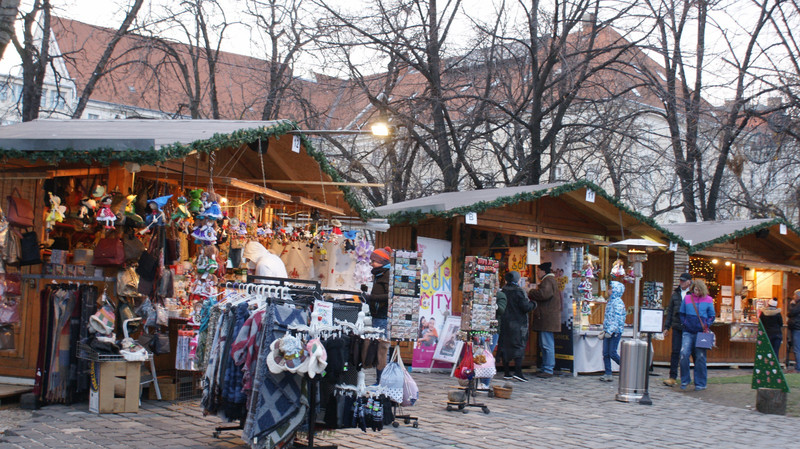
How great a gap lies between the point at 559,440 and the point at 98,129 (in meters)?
5.89

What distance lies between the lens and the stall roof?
40.2 feet

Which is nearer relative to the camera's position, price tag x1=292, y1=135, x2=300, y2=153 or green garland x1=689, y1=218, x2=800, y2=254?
price tag x1=292, y1=135, x2=300, y2=153

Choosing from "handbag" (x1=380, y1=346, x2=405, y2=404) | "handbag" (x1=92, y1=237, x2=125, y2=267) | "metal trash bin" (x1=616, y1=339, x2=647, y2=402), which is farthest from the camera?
"metal trash bin" (x1=616, y1=339, x2=647, y2=402)

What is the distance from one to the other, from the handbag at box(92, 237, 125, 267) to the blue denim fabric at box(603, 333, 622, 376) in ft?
27.6

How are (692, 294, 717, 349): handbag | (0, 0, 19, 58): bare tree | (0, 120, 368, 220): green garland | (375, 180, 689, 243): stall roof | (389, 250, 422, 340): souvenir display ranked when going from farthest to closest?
1. (375, 180, 689, 243): stall roof
2. (692, 294, 717, 349): handbag
3. (0, 0, 19, 58): bare tree
4. (389, 250, 422, 340): souvenir display
5. (0, 120, 368, 220): green garland

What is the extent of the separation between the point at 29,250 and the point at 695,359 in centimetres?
922

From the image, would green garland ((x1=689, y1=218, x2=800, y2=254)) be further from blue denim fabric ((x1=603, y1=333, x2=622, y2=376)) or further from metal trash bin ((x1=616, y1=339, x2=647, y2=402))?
metal trash bin ((x1=616, y1=339, x2=647, y2=402))

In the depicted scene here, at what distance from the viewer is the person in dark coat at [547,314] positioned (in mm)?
12602

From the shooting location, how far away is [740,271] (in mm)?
17750

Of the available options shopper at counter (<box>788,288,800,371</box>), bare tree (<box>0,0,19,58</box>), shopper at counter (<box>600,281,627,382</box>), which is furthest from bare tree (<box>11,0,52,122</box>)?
shopper at counter (<box>788,288,800,371</box>)

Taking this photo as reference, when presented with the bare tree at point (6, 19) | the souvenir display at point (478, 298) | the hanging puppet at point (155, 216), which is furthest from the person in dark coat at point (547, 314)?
the bare tree at point (6, 19)

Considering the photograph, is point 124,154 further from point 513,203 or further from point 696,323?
point 696,323

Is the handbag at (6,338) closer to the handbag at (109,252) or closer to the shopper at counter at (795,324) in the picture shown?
the handbag at (109,252)

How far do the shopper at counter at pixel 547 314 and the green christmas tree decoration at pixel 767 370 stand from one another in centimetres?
321
